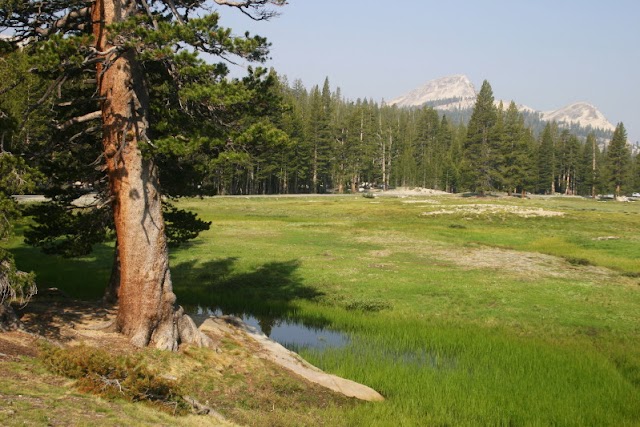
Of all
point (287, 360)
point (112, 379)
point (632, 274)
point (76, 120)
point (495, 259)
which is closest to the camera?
point (112, 379)

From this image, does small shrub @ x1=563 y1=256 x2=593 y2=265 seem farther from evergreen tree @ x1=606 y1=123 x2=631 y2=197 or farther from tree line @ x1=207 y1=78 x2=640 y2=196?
evergreen tree @ x1=606 y1=123 x2=631 y2=197

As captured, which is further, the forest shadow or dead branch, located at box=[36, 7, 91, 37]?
the forest shadow

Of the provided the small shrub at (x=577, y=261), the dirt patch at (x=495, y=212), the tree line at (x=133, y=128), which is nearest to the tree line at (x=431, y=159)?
the dirt patch at (x=495, y=212)

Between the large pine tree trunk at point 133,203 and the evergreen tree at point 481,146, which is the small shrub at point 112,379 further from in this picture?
the evergreen tree at point 481,146

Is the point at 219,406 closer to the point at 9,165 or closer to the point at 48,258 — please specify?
the point at 9,165

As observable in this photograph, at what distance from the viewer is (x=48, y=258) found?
28.6m

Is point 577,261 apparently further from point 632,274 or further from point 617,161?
point 617,161

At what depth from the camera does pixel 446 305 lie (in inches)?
854

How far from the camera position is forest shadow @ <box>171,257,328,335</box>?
813 inches

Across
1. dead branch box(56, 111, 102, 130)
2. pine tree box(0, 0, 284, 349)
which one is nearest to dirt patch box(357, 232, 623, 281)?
pine tree box(0, 0, 284, 349)

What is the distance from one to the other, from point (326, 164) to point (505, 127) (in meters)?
41.1

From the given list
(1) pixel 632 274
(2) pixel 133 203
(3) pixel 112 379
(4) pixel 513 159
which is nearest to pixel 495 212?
(1) pixel 632 274

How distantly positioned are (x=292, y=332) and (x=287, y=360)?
199 inches

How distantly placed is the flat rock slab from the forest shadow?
3.96 metres
